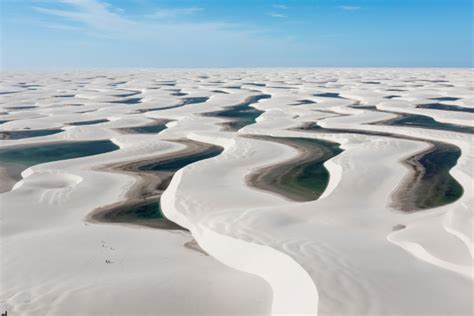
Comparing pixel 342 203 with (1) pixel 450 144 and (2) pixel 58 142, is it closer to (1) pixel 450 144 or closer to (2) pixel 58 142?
(1) pixel 450 144

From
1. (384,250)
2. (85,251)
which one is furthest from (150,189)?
(384,250)

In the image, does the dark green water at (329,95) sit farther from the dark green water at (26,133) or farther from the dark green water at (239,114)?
the dark green water at (26,133)

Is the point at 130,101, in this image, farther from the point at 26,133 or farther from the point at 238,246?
the point at 238,246

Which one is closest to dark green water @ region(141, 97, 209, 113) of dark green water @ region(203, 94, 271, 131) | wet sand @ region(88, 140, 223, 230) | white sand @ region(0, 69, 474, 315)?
dark green water @ region(203, 94, 271, 131)

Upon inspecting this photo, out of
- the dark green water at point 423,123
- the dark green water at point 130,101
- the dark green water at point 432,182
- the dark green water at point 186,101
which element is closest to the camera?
the dark green water at point 432,182

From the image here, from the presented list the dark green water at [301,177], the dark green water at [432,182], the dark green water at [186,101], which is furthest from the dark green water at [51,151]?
the dark green water at [432,182]

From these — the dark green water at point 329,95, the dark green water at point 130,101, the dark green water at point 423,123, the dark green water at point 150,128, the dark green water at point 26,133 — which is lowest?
the dark green water at point 423,123
